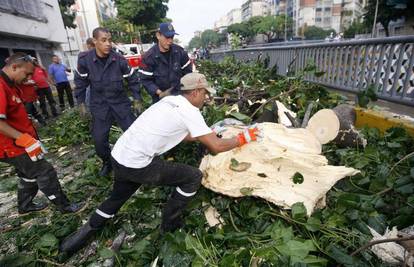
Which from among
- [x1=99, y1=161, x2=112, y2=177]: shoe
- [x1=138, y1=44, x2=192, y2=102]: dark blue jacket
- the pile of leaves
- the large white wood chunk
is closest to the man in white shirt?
the pile of leaves

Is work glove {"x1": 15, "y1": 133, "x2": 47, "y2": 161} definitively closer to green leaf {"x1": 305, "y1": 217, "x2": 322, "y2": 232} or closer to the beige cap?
the beige cap

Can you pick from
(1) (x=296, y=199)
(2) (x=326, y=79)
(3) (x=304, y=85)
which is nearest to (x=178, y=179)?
(1) (x=296, y=199)

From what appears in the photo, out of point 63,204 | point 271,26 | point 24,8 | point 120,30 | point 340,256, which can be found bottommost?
point 63,204

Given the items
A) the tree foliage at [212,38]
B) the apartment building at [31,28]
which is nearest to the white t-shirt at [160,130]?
the apartment building at [31,28]

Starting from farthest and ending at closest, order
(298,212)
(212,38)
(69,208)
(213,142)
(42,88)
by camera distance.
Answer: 1. (212,38)
2. (42,88)
3. (69,208)
4. (298,212)
5. (213,142)

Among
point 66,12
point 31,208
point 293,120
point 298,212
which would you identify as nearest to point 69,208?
point 31,208

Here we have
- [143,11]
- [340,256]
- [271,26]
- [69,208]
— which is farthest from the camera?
[271,26]

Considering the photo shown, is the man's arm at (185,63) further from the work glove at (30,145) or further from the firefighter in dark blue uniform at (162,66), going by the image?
the work glove at (30,145)

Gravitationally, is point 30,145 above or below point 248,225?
above

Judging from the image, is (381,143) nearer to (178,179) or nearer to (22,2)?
(178,179)

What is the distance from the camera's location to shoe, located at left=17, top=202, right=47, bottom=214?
10.4ft

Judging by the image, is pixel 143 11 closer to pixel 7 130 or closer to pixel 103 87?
pixel 103 87

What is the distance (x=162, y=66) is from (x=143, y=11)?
33651 millimetres

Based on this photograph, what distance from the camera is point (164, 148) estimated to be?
7.58 ft
